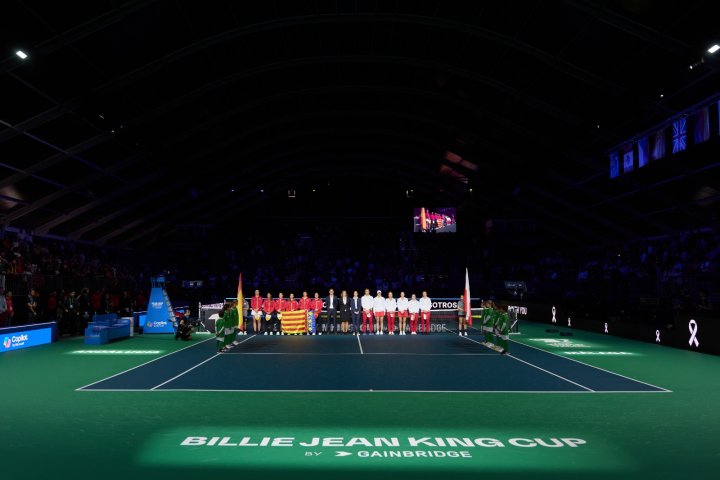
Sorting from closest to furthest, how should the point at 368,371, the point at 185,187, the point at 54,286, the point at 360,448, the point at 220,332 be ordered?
the point at 360,448 < the point at 368,371 < the point at 220,332 < the point at 54,286 < the point at 185,187

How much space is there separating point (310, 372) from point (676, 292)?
1765 cm

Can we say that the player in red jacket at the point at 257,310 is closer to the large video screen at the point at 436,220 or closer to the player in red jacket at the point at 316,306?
the player in red jacket at the point at 316,306

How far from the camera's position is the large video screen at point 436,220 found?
158 feet

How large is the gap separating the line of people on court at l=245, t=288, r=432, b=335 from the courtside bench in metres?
5.25

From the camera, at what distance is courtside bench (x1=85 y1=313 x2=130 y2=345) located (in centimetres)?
2142

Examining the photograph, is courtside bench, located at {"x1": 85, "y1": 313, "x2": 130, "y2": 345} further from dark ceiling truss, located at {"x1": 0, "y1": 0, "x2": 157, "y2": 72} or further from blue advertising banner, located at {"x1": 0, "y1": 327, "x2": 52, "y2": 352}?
dark ceiling truss, located at {"x1": 0, "y1": 0, "x2": 157, "y2": 72}

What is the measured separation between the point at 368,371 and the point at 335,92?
2606 centimetres

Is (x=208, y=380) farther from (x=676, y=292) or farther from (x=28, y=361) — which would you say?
(x=676, y=292)

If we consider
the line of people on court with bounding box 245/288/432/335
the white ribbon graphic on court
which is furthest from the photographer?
the white ribbon graphic on court

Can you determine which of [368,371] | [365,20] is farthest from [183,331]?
[365,20]

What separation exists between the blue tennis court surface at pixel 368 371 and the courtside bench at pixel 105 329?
13.6 feet

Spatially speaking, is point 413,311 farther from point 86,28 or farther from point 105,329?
point 86,28

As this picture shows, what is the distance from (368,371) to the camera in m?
14.3

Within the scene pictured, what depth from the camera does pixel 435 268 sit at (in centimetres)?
4966
